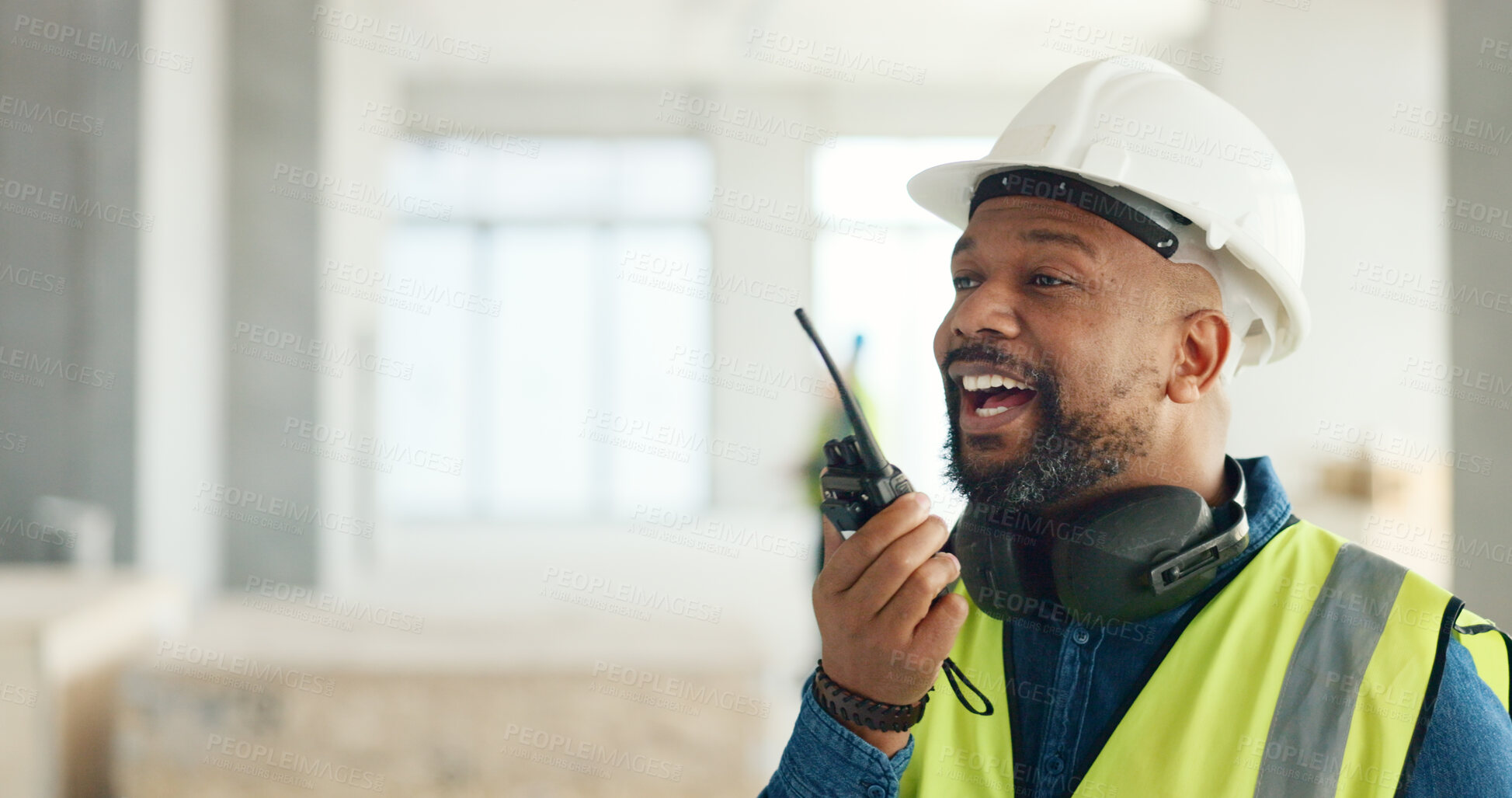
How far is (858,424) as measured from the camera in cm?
92

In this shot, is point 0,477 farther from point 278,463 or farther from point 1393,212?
point 1393,212

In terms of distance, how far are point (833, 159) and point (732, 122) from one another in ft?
2.86

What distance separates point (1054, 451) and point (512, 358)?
6.78 m

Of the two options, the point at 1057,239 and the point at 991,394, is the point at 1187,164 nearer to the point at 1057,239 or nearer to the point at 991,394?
the point at 1057,239

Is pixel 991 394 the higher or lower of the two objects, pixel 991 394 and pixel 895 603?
the higher

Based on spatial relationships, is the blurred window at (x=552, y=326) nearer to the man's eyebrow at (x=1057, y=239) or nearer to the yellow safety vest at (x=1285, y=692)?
the man's eyebrow at (x=1057, y=239)

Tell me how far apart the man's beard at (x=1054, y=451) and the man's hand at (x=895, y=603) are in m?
0.16

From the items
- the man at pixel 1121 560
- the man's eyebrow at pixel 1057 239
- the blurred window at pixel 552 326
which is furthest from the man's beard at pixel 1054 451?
the blurred window at pixel 552 326

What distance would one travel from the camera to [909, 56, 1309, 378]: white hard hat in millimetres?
1017

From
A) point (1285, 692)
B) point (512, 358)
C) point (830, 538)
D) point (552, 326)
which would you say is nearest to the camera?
point (1285, 692)

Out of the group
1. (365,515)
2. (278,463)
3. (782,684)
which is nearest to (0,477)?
(278,463)

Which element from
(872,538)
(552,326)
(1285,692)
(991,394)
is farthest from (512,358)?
(1285,692)

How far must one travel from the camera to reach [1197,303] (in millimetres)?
1051

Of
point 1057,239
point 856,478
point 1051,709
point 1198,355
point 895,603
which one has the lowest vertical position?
point 1051,709
